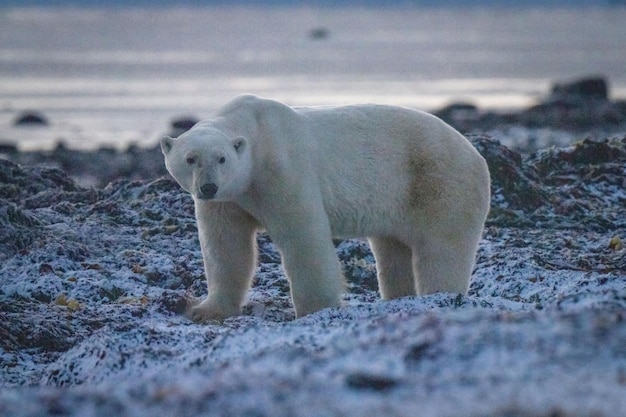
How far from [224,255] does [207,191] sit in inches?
34.2

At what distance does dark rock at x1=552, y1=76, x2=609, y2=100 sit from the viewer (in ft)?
104

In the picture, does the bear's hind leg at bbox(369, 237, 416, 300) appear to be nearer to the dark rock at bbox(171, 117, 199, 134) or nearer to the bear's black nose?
the bear's black nose

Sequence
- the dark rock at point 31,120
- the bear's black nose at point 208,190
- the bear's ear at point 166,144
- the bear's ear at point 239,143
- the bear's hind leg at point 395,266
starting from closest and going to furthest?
1. the bear's black nose at point 208,190
2. the bear's ear at point 239,143
3. the bear's ear at point 166,144
4. the bear's hind leg at point 395,266
5. the dark rock at point 31,120

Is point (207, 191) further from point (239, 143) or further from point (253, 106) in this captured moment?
point (253, 106)

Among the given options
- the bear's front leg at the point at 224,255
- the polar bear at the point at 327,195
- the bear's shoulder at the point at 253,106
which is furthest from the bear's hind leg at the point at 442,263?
the bear's shoulder at the point at 253,106

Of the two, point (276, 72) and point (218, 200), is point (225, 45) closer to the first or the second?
point (276, 72)

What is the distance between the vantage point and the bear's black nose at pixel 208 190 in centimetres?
671

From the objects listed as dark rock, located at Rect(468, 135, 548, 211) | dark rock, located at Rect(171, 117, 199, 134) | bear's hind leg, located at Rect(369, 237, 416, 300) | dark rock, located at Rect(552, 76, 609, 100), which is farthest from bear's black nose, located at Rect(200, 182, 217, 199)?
dark rock, located at Rect(552, 76, 609, 100)

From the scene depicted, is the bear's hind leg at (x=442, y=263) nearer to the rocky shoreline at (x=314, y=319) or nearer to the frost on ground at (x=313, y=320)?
the rocky shoreline at (x=314, y=319)

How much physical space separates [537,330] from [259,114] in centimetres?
350

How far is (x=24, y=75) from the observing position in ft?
168

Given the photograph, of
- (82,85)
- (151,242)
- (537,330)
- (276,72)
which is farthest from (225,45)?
(537,330)

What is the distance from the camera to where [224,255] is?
24.6 ft

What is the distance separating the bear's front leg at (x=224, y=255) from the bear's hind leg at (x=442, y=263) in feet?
3.55
